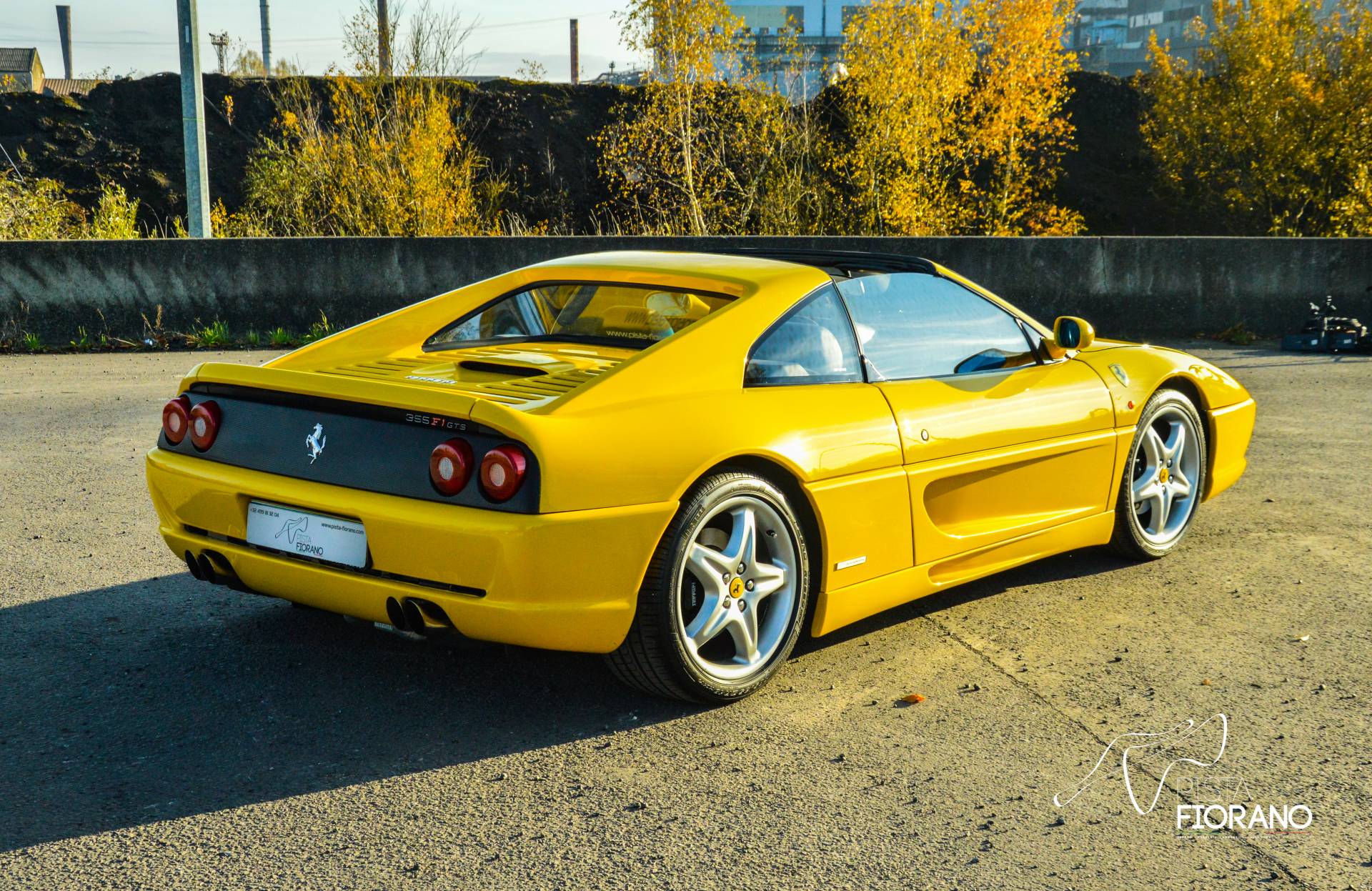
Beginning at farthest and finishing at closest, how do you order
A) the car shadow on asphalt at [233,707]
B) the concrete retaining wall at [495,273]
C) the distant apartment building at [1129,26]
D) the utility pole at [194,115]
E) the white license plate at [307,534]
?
the distant apartment building at [1129,26] → the utility pole at [194,115] → the concrete retaining wall at [495,273] → the white license plate at [307,534] → the car shadow on asphalt at [233,707]

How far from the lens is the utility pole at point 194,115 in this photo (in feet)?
44.2

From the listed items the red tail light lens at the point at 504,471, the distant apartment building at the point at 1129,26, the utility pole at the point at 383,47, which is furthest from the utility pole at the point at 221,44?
the distant apartment building at the point at 1129,26

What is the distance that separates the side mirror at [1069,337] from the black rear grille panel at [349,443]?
245 cm

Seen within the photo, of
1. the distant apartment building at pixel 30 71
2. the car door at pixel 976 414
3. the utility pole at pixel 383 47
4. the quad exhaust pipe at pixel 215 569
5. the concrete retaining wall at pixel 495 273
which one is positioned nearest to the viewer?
the quad exhaust pipe at pixel 215 569

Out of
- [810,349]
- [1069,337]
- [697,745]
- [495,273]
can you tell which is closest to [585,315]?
[810,349]

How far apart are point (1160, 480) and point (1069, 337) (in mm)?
903

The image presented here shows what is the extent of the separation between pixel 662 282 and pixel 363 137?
1197cm

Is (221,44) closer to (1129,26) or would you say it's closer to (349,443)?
(349,443)

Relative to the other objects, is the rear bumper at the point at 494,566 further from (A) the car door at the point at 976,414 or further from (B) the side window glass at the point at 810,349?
(A) the car door at the point at 976,414

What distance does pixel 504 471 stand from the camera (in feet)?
10.9

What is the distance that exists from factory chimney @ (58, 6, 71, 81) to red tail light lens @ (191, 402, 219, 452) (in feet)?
379

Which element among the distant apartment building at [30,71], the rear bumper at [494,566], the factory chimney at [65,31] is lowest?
the rear bumper at [494,566]

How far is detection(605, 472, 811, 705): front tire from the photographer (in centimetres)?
354

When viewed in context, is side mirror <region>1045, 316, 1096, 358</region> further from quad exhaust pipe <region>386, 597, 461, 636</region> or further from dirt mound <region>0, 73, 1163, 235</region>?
dirt mound <region>0, 73, 1163, 235</region>
